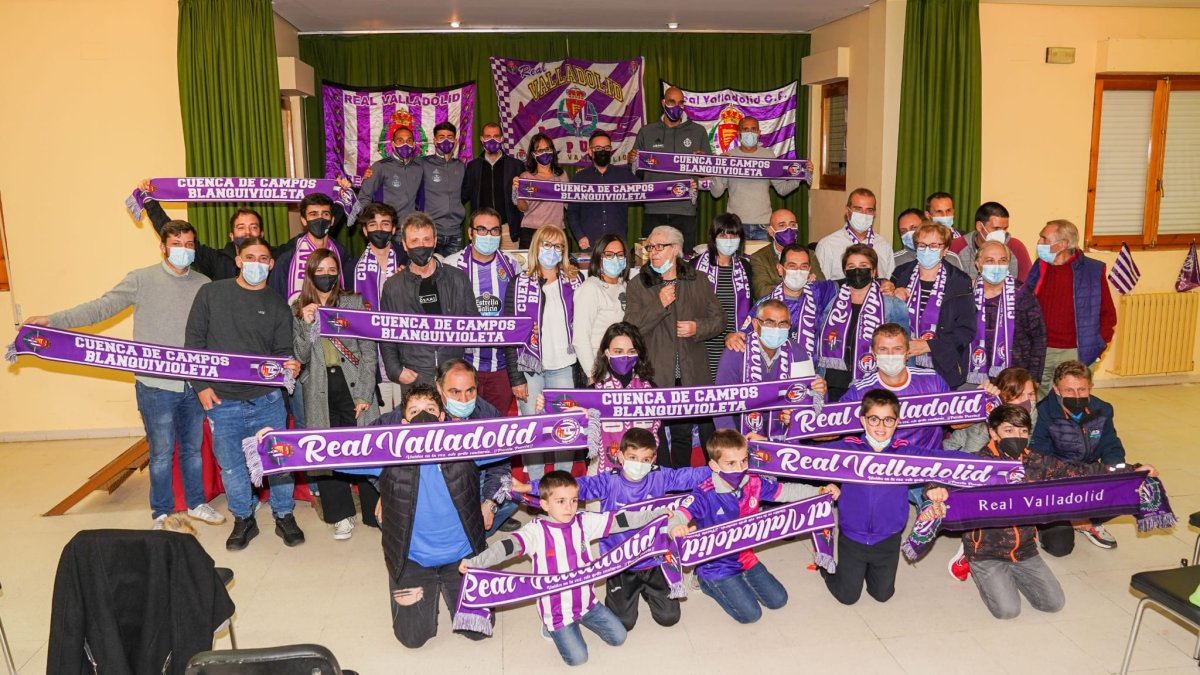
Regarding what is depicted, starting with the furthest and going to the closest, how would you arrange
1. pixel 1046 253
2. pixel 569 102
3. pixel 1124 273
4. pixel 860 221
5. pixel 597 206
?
pixel 569 102 < pixel 597 206 < pixel 1124 273 < pixel 860 221 < pixel 1046 253

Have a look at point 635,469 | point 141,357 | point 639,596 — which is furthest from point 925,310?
point 141,357

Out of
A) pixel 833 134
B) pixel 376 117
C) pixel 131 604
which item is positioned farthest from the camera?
pixel 833 134

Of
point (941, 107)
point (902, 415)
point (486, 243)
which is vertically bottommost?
point (902, 415)

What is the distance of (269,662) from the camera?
2654mm

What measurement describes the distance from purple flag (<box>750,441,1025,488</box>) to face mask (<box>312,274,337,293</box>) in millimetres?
2531

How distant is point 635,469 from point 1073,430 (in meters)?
2.45

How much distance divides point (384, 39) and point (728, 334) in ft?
17.2

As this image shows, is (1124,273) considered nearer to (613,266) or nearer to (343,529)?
(613,266)

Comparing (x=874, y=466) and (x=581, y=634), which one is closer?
(x=581, y=634)

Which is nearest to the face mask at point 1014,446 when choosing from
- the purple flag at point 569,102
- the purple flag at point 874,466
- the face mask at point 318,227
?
the purple flag at point 874,466

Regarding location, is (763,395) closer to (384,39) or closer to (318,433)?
(318,433)

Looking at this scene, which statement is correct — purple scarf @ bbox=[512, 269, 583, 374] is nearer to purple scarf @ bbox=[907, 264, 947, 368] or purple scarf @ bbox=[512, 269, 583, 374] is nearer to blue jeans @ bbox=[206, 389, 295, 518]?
blue jeans @ bbox=[206, 389, 295, 518]

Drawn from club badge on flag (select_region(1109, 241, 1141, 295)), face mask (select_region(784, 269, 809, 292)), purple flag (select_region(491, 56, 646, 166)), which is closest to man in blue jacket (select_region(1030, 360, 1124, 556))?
face mask (select_region(784, 269, 809, 292))

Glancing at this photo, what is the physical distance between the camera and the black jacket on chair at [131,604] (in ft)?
9.43
